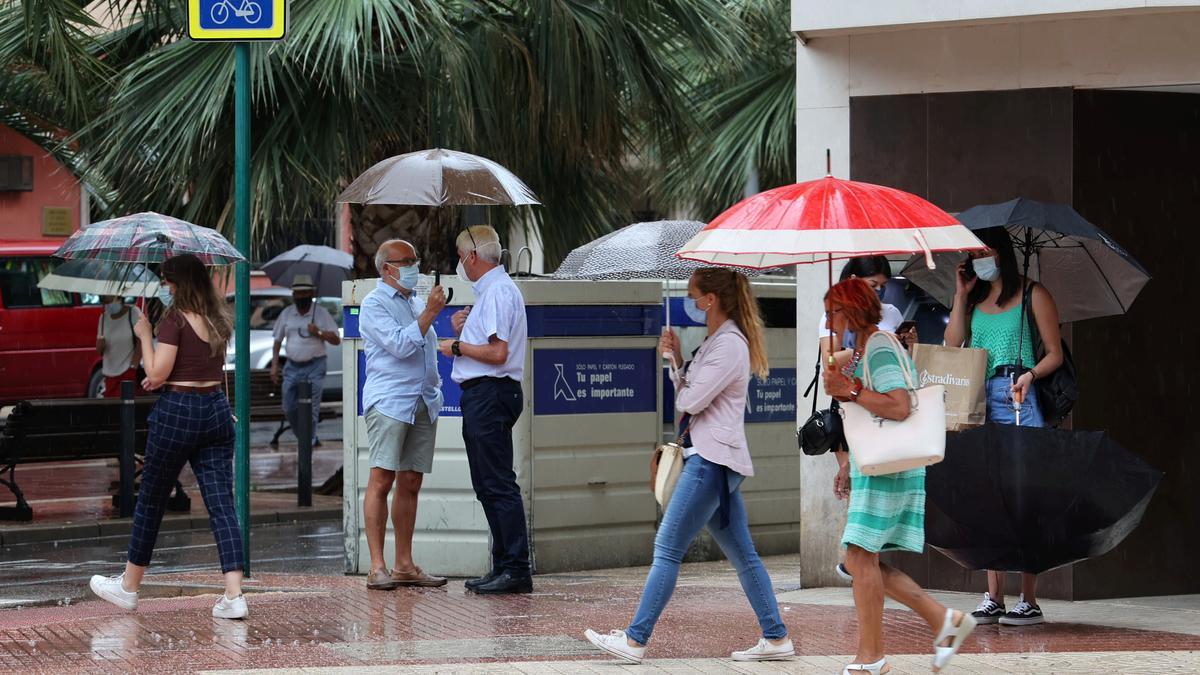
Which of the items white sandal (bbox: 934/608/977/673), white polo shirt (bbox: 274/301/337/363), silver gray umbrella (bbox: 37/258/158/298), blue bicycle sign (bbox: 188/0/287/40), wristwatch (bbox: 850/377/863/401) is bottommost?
white sandal (bbox: 934/608/977/673)

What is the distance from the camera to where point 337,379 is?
26.5 m

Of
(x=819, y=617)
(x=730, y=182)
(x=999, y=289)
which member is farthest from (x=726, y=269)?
(x=730, y=182)

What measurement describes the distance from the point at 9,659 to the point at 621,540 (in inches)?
A: 168

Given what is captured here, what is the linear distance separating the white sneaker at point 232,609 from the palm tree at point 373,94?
528 centimetres

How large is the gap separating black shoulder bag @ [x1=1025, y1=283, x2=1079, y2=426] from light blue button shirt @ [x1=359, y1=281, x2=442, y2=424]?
10.1 feet

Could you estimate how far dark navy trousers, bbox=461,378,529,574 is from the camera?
30.6ft

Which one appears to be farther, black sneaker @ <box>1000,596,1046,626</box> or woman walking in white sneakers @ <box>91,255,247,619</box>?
woman walking in white sneakers @ <box>91,255,247,619</box>

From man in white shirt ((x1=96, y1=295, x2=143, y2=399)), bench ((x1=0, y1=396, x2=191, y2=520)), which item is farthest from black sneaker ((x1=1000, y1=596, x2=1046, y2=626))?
man in white shirt ((x1=96, y1=295, x2=143, y2=399))

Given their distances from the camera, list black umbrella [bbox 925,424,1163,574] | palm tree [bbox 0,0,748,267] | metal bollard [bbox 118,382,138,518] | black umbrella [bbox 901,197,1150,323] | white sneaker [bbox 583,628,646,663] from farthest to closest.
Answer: metal bollard [bbox 118,382,138,518] < palm tree [bbox 0,0,748,267] < black umbrella [bbox 901,197,1150,323] < black umbrella [bbox 925,424,1163,574] < white sneaker [bbox 583,628,646,663]

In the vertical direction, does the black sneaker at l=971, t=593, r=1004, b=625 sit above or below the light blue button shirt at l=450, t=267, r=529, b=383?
below

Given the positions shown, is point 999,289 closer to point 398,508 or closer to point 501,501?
point 501,501

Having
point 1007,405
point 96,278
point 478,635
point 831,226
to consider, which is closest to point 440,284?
point 478,635

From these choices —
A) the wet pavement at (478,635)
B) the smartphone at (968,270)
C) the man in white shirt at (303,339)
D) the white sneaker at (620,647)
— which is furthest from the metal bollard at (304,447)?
the white sneaker at (620,647)

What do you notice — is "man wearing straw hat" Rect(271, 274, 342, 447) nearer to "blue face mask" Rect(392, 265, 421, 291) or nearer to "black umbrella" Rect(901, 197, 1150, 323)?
"blue face mask" Rect(392, 265, 421, 291)
